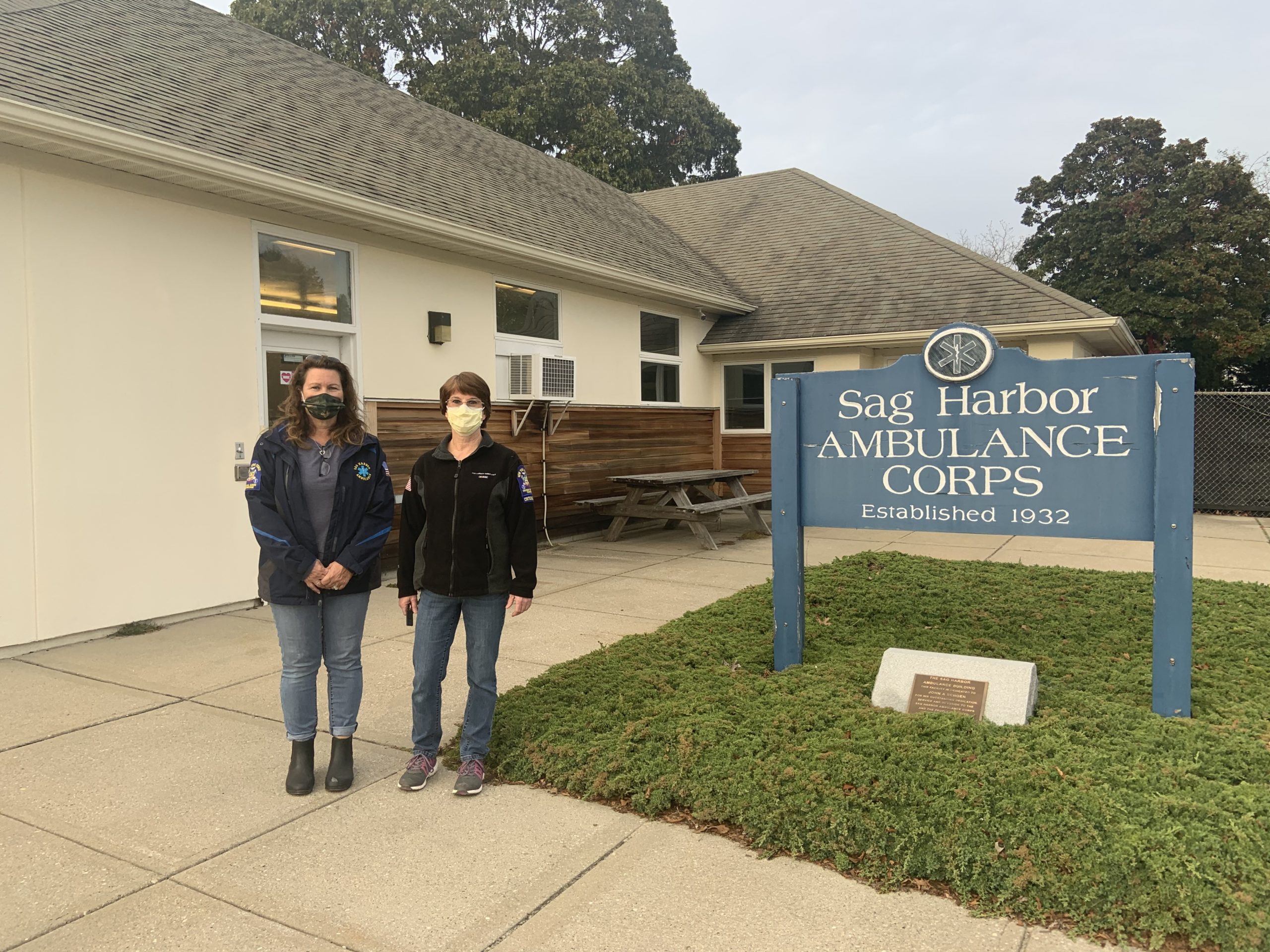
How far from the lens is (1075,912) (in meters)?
2.54

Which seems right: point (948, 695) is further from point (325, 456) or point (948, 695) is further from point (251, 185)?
point (251, 185)

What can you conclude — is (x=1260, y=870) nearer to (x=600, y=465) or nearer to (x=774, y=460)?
(x=774, y=460)

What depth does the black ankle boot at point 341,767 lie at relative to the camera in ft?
11.4

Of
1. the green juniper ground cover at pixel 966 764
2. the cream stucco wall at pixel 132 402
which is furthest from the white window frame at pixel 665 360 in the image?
the green juniper ground cover at pixel 966 764

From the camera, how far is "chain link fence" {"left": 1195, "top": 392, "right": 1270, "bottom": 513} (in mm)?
12633

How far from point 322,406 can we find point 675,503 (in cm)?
673

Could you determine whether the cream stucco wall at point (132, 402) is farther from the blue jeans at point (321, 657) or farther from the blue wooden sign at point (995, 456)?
the blue wooden sign at point (995, 456)

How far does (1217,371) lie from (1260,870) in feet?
88.3

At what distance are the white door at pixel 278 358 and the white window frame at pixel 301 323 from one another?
0.01 meters

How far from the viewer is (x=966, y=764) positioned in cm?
325

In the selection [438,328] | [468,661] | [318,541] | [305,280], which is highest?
[305,280]

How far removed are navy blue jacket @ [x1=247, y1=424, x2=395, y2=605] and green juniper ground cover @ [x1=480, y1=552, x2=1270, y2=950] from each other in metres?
1.05

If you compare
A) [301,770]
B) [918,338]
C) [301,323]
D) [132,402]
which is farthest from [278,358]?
[918,338]

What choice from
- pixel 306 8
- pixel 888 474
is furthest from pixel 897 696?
pixel 306 8
